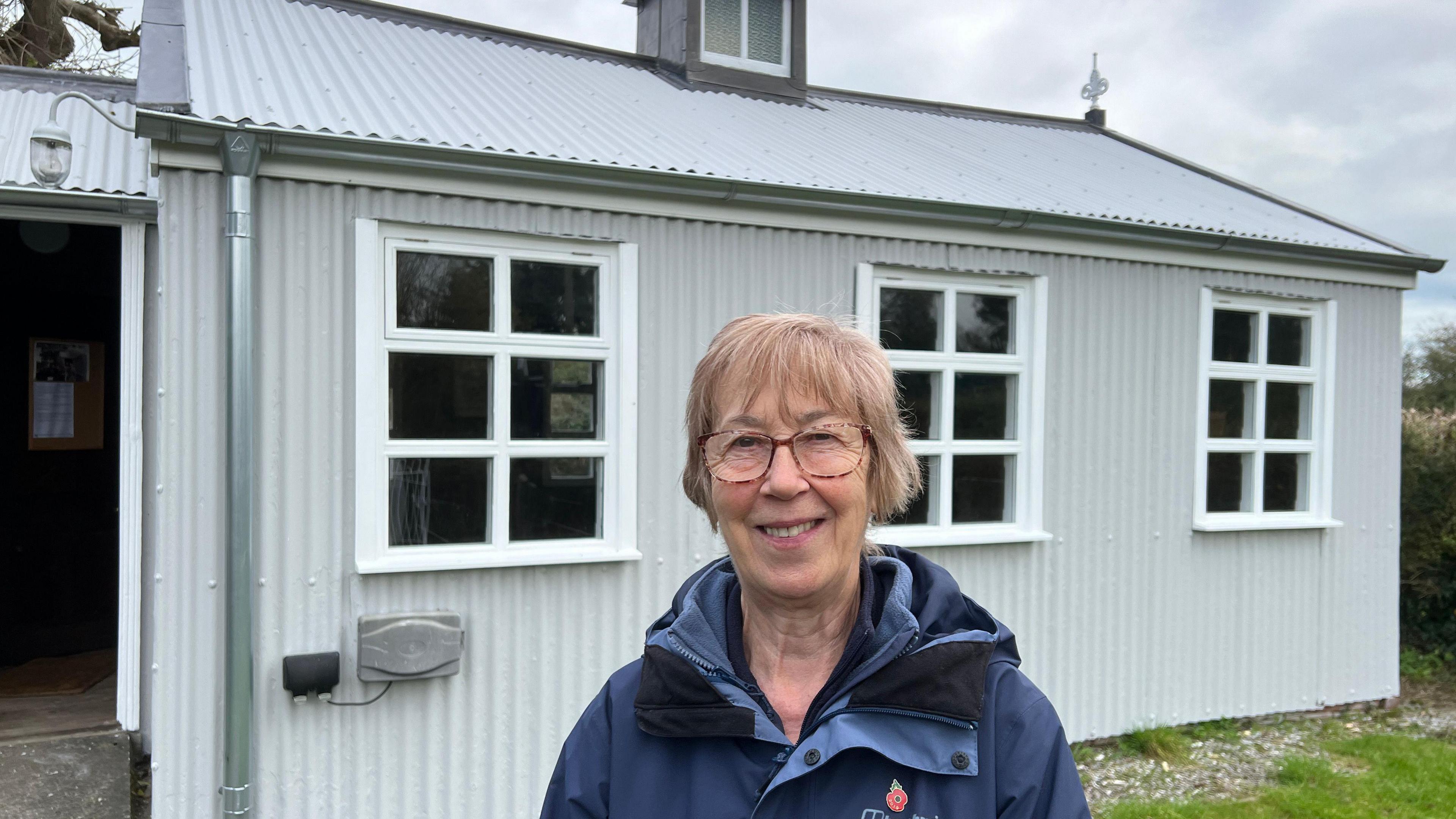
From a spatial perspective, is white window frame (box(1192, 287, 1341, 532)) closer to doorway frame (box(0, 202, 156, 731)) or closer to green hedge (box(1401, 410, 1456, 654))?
green hedge (box(1401, 410, 1456, 654))

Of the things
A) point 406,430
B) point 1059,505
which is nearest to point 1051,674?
point 1059,505

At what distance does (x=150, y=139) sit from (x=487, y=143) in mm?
1339

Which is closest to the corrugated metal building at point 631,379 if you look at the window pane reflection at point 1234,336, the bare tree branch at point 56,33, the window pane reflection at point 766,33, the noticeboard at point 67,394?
the window pane reflection at point 1234,336

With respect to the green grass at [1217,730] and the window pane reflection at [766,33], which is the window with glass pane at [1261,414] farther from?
the window pane reflection at [766,33]

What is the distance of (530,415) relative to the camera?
15.9 ft

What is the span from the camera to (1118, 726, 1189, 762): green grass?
6.00 m

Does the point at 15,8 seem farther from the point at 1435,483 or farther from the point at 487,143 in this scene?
the point at 1435,483

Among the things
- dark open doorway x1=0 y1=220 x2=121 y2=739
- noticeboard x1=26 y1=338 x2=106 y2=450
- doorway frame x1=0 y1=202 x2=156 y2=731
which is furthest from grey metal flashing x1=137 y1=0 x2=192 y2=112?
noticeboard x1=26 y1=338 x2=106 y2=450

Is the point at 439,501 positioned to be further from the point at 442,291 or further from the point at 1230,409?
the point at 1230,409

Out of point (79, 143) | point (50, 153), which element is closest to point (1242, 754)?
point (50, 153)

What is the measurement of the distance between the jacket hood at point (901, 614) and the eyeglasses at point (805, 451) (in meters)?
0.26

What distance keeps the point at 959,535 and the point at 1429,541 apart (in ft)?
16.8

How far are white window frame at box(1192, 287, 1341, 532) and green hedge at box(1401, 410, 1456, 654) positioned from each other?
69.0 inches

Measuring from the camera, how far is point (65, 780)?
4621mm
